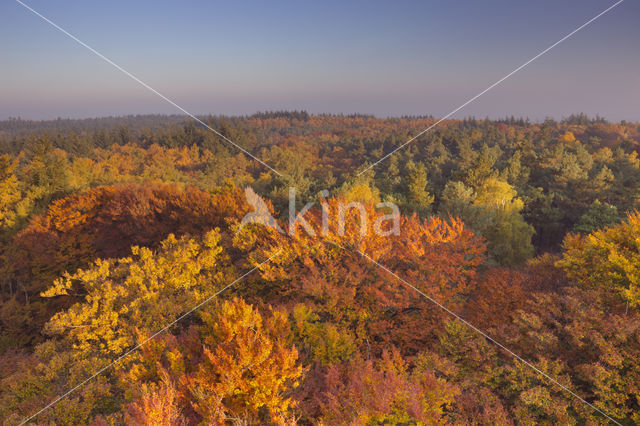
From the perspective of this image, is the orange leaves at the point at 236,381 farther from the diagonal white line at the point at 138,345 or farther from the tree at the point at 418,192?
the tree at the point at 418,192

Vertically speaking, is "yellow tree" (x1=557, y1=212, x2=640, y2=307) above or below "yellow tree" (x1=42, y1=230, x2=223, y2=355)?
above

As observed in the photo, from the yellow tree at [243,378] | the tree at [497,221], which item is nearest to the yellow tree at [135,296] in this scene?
the yellow tree at [243,378]

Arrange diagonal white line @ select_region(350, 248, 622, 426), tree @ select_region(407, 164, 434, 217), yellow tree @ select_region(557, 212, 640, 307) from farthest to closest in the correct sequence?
tree @ select_region(407, 164, 434, 217), yellow tree @ select_region(557, 212, 640, 307), diagonal white line @ select_region(350, 248, 622, 426)

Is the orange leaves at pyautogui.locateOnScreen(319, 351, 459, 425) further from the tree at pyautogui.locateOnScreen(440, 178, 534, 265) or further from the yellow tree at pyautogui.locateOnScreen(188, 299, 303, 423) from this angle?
the tree at pyautogui.locateOnScreen(440, 178, 534, 265)

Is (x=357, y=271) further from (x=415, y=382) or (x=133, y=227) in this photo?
(x=133, y=227)

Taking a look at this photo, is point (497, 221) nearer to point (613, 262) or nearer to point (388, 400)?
point (613, 262)

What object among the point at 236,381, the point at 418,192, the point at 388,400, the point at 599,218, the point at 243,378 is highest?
the point at 418,192

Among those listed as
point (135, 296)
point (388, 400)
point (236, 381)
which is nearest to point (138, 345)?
point (135, 296)

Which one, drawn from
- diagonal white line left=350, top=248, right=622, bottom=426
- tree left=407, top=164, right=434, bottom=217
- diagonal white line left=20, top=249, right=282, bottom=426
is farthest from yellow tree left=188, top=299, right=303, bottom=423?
tree left=407, top=164, right=434, bottom=217

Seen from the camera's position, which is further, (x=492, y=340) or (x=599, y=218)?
(x=599, y=218)

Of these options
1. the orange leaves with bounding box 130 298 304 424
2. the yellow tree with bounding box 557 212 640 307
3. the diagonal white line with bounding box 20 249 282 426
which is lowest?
the diagonal white line with bounding box 20 249 282 426

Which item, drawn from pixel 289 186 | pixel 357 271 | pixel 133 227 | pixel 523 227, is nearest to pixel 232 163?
pixel 289 186
